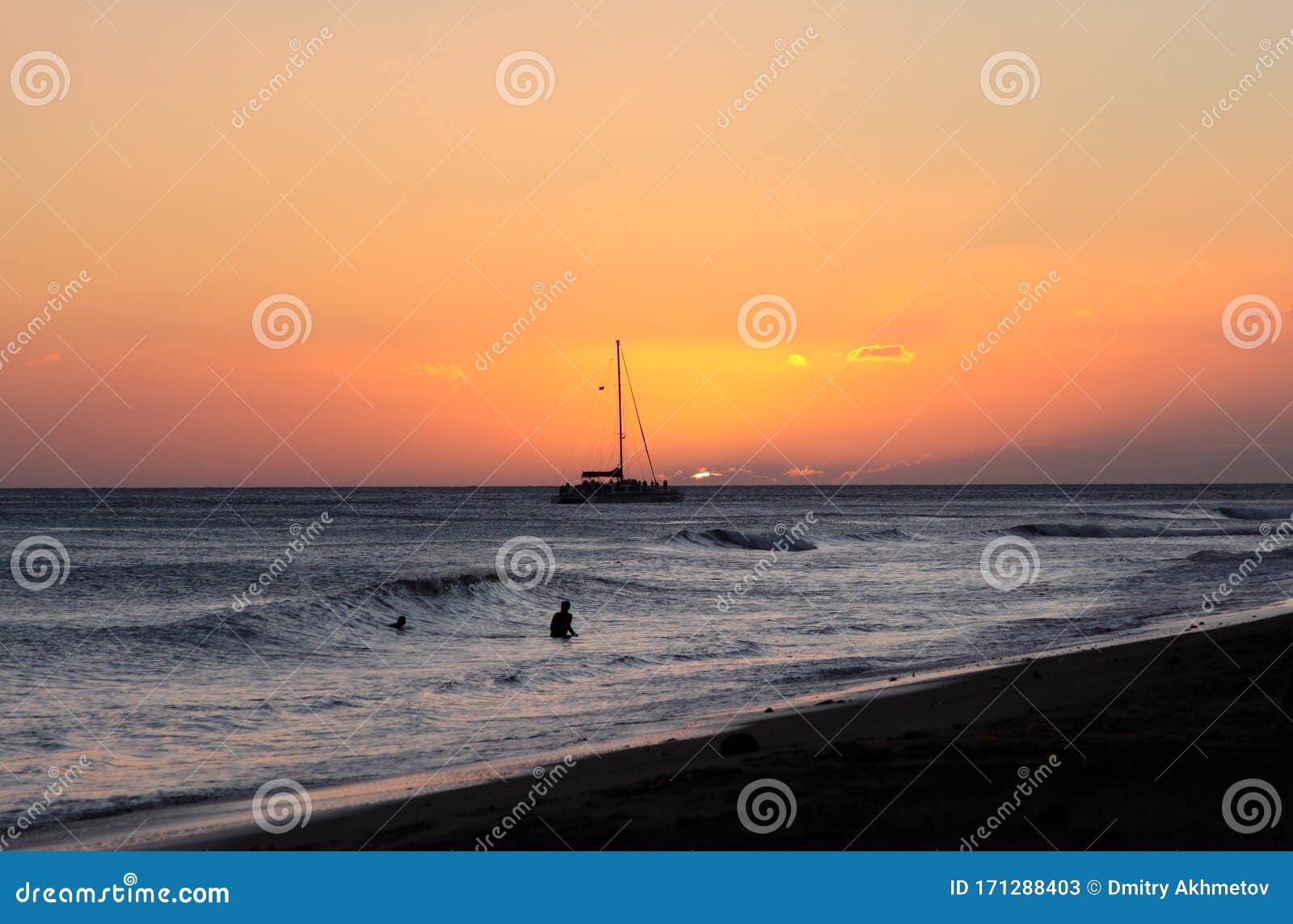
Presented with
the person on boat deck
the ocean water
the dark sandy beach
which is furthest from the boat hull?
the dark sandy beach

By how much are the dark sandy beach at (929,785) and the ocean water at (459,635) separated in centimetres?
206

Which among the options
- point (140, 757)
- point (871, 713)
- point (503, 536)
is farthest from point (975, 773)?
point (503, 536)

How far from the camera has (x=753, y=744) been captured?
1076 centimetres

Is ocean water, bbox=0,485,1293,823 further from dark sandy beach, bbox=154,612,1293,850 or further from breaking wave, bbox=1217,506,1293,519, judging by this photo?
breaking wave, bbox=1217,506,1293,519

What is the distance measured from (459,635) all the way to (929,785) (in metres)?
18.4

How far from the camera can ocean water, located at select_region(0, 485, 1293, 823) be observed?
42.0 ft

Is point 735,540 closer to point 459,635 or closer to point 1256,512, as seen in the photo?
point 459,635

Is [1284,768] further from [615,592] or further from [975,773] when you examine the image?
[615,592]

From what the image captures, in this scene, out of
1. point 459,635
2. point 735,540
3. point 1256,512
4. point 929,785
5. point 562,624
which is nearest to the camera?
point 929,785

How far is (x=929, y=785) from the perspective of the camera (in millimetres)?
8398

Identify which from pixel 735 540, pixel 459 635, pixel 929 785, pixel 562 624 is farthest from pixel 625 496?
pixel 929 785

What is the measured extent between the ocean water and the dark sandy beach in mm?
2062

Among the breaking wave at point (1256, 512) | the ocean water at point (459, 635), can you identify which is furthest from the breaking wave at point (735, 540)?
the breaking wave at point (1256, 512)

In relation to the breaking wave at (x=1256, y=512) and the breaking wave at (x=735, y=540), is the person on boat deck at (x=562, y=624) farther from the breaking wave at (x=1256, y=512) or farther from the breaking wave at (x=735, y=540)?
the breaking wave at (x=1256, y=512)
